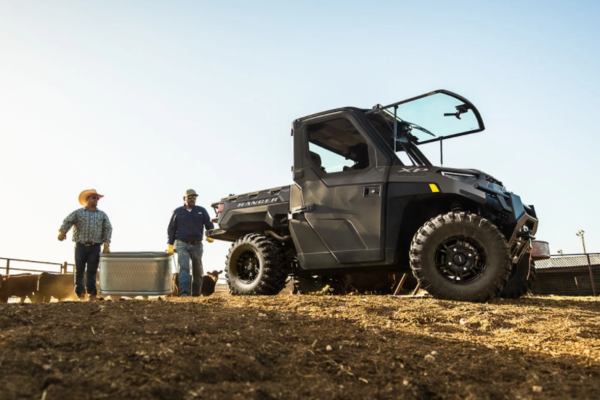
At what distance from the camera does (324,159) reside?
670 cm

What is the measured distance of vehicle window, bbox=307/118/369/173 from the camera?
21.2 feet

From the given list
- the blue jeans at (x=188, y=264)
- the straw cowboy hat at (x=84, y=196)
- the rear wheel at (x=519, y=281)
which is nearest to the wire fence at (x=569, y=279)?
the rear wheel at (x=519, y=281)

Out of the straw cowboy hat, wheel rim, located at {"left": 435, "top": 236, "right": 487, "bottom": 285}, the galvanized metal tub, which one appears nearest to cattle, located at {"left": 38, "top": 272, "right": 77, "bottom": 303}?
the straw cowboy hat

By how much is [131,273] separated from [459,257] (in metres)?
4.80

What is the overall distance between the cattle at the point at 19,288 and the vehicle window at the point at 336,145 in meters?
9.11

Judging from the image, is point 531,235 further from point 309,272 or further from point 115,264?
point 115,264

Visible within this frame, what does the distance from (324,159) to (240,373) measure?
4.29m

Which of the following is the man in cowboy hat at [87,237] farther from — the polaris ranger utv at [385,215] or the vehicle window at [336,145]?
the vehicle window at [336,145]

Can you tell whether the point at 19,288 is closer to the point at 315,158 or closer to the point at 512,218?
the point at 315,158

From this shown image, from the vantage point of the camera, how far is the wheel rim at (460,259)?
17.8 feet

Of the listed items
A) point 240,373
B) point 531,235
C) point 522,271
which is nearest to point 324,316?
point 240,373

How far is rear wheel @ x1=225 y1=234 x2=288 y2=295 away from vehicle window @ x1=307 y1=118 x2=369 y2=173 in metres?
1.37

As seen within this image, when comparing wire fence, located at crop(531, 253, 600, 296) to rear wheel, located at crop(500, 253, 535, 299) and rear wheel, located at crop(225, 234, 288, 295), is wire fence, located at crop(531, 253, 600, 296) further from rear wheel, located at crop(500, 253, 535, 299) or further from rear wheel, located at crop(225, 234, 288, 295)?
rear wheel, located at crop(225, 234, 288, 295)

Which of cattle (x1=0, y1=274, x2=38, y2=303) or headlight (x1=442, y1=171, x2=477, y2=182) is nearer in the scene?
headlight (x1=442, y1=171, x2=477, y2=182)
